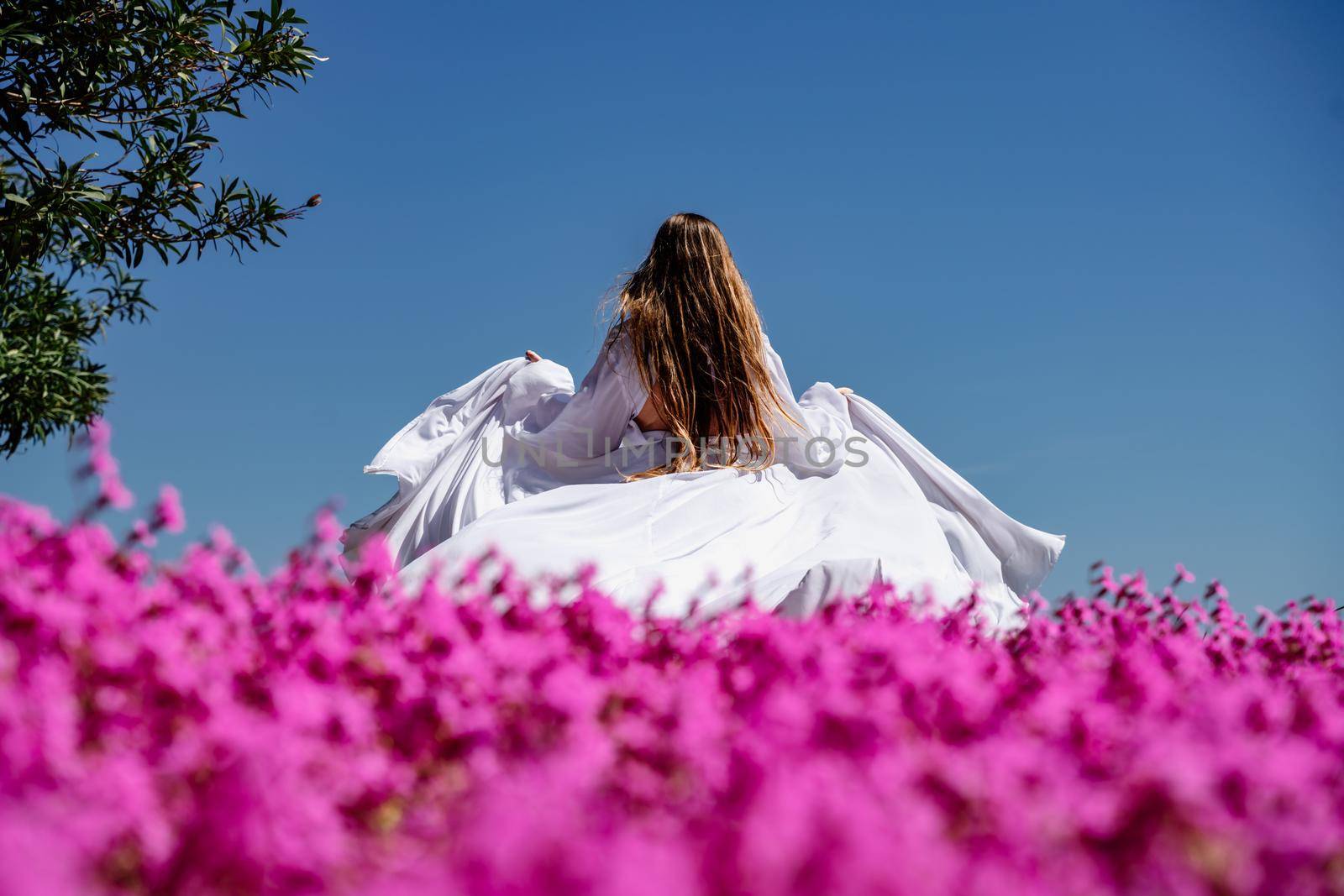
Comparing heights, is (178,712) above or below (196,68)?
below

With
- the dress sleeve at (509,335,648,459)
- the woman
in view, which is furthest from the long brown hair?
the dress sleeve at (509,335,648,459)

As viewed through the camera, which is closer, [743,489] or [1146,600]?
[1146,600]

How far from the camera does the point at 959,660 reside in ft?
A: 8.43

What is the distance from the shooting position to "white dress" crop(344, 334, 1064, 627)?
16.8 feet

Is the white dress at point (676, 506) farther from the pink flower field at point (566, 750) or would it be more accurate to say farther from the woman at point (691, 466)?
the pink flower field at point (566, 750)

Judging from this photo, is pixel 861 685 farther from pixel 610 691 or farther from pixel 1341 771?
pixel 1341 771

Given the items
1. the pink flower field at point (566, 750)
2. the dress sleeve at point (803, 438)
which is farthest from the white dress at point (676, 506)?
the pink flower field at point (566, 750)

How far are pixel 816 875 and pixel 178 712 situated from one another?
1.45 meters

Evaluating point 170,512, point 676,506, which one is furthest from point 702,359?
point 170,512

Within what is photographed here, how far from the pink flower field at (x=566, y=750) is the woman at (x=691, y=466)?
7.95ft

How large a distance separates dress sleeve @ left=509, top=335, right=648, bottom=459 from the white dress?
0.5 inches

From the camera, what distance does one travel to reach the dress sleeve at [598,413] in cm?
668


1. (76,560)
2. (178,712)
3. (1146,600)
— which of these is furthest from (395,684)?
(1146,600)

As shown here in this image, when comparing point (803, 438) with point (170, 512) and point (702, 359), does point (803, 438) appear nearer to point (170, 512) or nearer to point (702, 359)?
point (702, 359)
